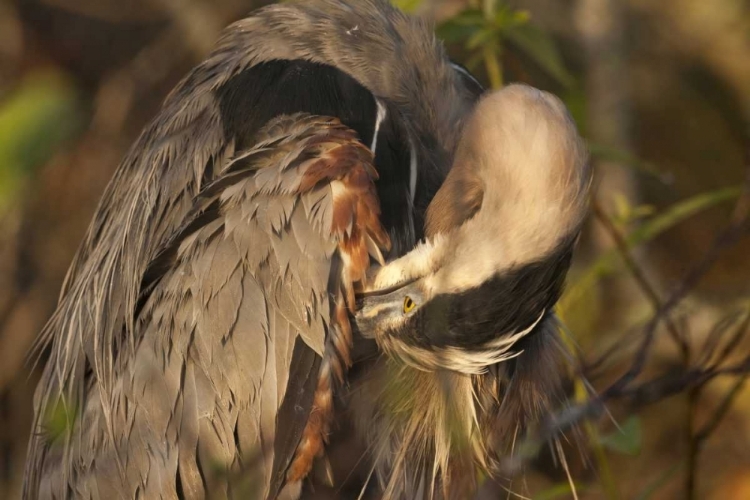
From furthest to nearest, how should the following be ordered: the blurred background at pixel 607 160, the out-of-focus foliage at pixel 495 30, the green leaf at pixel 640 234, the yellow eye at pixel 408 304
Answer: the blurred background at pixel 607 160 → the green leaf at pixel 640 234 → the out-of-focus foliage at pixel 495 30 → the yellow eye at pixel 408 304

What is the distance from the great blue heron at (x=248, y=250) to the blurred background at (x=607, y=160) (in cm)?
69

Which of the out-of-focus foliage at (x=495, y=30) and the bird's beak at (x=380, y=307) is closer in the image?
the bird's beak at (x=380, y=307)

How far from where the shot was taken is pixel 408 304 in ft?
5.46

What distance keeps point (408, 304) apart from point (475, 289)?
178 mm

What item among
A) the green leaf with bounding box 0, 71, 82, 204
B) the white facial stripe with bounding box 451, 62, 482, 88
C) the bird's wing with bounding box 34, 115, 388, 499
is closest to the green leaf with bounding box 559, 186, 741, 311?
the white facial stripe with bounding box 451, 62, 482, 88

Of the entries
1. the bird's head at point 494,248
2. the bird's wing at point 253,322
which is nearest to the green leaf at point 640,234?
the bird's head at point 494,248

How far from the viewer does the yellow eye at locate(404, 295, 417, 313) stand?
165 centimetres

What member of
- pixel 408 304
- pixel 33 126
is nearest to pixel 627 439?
pixel 408 304

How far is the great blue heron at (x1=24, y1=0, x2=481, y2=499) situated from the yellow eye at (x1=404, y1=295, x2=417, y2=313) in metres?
0.11

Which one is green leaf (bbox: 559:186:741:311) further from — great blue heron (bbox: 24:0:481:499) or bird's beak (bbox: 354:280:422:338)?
bird's beak (bbox: 354:280:422:338)

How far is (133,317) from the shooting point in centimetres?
196

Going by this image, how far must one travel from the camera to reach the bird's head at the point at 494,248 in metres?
1.51

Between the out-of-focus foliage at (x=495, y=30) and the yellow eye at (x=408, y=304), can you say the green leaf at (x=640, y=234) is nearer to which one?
the out-of-focus foliage at (x=495, y=30)

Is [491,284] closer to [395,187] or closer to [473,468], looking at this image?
[395,187]
